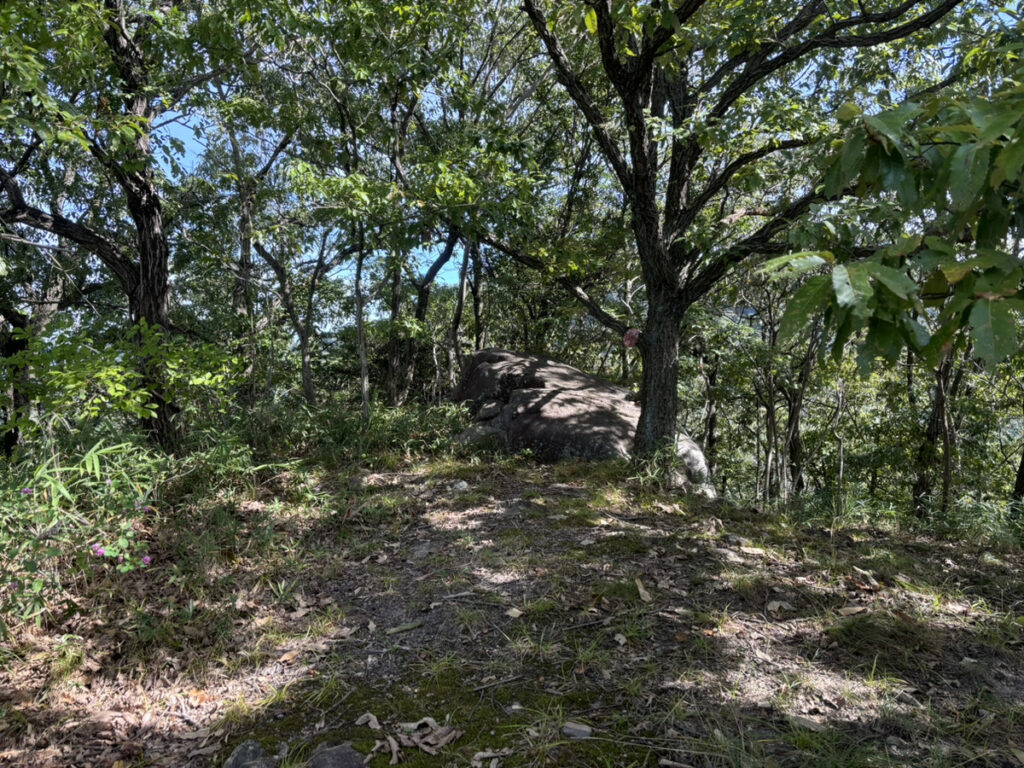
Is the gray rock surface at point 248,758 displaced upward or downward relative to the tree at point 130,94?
downward

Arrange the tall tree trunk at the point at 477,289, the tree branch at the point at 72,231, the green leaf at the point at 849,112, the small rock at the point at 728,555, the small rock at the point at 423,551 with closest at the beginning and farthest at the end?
1. the green leaf at the point at 849,112
2. the small rock at the point at 728,555
3. the small rock at the point at 423,551
4. the tree branch at the point at 72,231
5. the tall tree trunk at the point at 477,289

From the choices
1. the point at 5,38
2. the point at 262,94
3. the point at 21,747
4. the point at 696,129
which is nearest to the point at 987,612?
the point at 696,129

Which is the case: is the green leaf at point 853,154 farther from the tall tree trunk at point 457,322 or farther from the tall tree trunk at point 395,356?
the tall tree trunk at point 395,356

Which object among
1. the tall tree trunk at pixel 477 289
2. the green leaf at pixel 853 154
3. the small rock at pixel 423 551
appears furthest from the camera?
the tall tree trunk at pixel 477 289

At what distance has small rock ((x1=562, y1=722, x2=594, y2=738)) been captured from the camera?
2.13m

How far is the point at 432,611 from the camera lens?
3.15 m

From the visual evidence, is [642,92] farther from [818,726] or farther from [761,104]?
[818,726]

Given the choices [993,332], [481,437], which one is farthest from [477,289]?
[993,332]

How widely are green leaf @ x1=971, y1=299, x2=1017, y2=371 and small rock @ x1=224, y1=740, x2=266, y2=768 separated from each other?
8.56 feet

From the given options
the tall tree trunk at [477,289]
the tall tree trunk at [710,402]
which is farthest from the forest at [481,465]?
the tall tree trunk at [710,402]

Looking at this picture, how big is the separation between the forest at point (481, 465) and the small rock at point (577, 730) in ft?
0.15

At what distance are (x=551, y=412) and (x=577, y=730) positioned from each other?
15.5 feet

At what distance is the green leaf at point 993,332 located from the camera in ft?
3.54

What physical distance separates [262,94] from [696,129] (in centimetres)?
528
